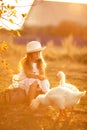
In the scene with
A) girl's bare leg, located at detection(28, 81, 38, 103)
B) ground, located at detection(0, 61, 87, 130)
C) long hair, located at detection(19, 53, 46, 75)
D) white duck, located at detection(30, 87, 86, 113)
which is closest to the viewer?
ground, located at detection(0, 61, 87, 130)

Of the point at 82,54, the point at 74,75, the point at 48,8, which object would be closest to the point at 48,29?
the point at 48,8

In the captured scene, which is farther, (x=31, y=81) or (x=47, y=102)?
(x=31, y=81)

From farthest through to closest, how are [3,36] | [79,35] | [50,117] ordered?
[79,35] → [3,36] → [50,117]

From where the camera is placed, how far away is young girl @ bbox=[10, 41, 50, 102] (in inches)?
262

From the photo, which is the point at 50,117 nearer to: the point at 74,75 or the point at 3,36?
the point at 74,75

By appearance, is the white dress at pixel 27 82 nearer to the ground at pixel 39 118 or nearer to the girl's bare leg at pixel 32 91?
the girl's bare leg at pixel 32 91

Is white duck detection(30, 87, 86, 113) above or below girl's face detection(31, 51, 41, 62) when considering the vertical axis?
below

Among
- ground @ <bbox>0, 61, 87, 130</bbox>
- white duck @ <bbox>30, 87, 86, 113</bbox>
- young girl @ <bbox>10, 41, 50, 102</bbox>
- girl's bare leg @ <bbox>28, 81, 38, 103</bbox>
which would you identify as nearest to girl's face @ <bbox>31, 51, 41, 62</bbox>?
young girl @ <bbox>10, 41, 50, 102</bbox>

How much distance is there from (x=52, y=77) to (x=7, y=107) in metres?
3.18

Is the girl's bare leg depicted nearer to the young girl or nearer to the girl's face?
the young girl

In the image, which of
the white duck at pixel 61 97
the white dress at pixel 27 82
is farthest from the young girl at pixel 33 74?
the white duck at pixel 61 97

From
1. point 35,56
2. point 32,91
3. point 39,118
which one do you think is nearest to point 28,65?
point 35,56

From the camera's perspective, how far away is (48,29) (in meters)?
15.8

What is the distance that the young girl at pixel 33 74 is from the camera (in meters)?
6.65
